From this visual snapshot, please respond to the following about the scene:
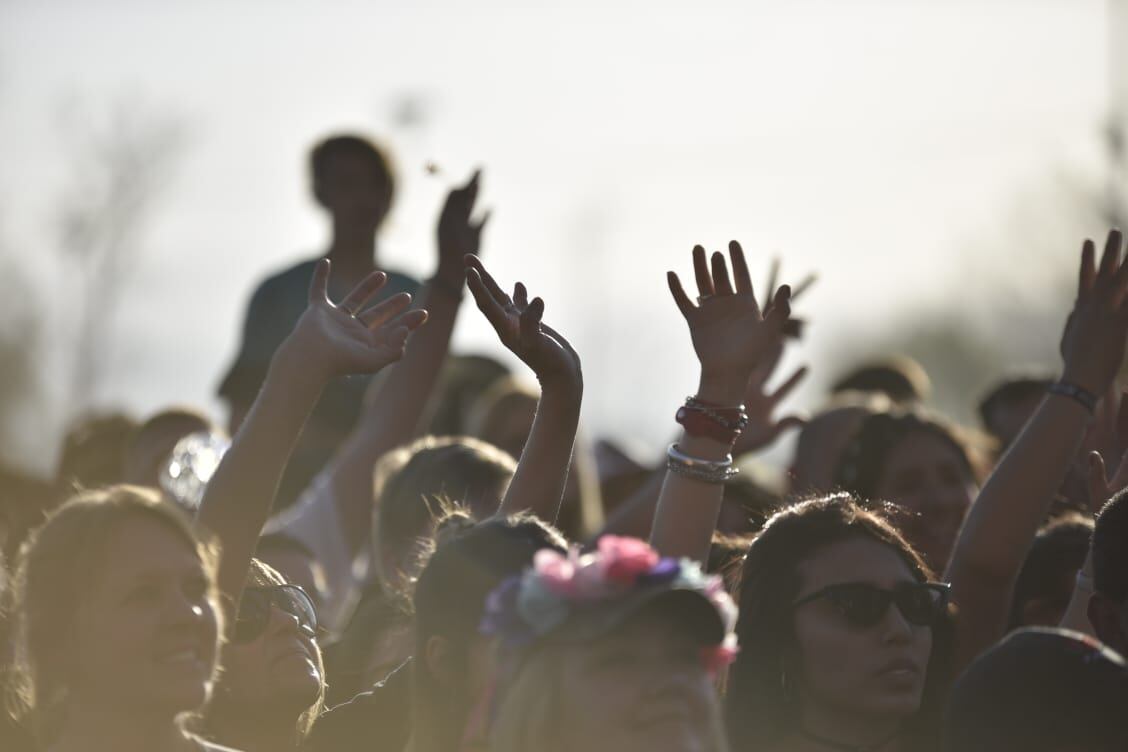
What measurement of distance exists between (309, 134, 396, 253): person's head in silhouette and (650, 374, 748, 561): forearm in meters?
3.06

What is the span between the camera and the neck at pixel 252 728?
4047 mm

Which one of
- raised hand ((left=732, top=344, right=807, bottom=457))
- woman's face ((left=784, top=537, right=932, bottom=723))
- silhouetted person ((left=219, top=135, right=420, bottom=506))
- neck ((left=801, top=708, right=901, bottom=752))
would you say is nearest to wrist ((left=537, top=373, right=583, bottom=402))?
woman's face ((left=784, top=537, right=932, bottom=723))

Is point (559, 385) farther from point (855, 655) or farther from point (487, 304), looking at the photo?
point (855, 655)

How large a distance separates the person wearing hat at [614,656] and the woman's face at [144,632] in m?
0.65

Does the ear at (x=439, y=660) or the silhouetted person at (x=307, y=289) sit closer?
the ear at (x=439, y=660)

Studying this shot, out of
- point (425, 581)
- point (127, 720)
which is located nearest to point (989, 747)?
point (425, 581)

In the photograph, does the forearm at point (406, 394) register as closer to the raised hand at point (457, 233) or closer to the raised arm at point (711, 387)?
the raised hand at point (457, 233)

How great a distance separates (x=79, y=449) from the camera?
6945 millimetres

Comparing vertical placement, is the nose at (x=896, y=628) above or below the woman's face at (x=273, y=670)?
above

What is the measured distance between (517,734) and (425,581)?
0.73 metres

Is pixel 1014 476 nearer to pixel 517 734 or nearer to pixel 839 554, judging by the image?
pixel 839 554

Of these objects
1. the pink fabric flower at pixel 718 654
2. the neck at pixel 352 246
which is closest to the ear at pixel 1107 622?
the pink fabric flower at pixel 718 654

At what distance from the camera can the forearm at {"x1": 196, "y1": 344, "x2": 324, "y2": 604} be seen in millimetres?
3855

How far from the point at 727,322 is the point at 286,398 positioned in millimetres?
1068
